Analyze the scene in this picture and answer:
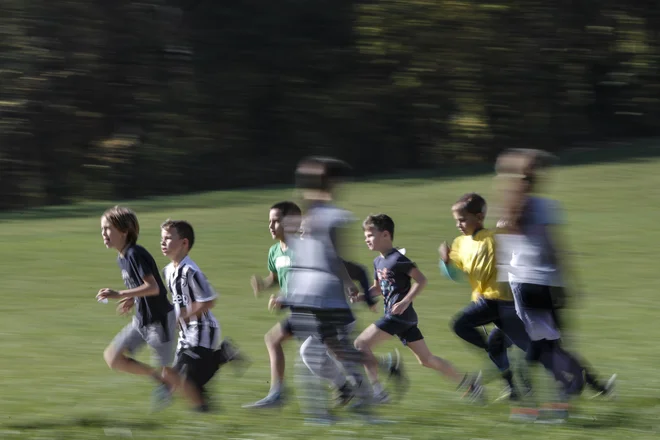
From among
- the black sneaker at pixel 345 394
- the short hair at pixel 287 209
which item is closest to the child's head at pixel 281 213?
the short hair at pixel 287 209

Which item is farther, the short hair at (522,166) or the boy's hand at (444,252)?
the boy's hand at (444,252)

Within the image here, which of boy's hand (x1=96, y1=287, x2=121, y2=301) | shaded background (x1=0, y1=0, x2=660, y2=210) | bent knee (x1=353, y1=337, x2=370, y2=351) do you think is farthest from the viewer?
shaded background (x1=0, y1=0, x2=660, y2=210)

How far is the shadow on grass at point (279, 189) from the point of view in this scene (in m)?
22.2

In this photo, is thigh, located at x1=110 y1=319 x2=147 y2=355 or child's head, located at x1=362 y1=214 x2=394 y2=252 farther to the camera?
child's head, located at x1=362 y1=214 x2=394 y2=252

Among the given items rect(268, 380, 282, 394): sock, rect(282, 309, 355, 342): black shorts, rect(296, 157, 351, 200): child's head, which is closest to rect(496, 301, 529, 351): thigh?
rect(282, 309, 355, 342): black shorts

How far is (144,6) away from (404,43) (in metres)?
5.77

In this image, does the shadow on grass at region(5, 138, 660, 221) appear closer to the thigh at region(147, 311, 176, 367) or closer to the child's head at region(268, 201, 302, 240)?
the child's head at region(268, 201, 302, 240)

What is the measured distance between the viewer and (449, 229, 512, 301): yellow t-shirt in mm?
7906

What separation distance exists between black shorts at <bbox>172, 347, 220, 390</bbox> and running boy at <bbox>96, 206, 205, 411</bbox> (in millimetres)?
54

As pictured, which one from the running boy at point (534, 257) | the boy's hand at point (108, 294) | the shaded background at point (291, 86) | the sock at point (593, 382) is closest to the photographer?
the running boy at point (534, 257)

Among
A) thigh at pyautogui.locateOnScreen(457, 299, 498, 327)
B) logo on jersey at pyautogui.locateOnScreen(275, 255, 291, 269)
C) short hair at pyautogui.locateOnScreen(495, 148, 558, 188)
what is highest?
short hair at pyautogui.locateOnScreen(495, 148, 558, 188)

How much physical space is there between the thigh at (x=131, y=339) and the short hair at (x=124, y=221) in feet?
1.73

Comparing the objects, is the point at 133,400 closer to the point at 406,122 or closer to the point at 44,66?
the point at 44,66

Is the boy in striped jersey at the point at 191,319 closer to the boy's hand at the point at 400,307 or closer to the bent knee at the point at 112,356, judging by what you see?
the bent knee at the point at 112,356
